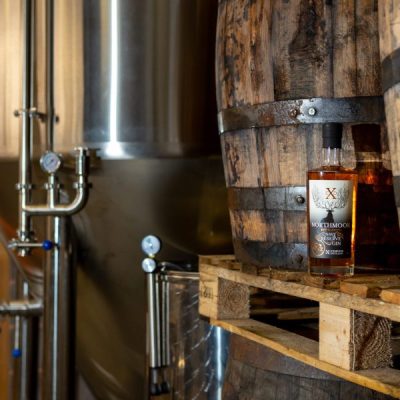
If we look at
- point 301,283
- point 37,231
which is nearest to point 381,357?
point 301,283

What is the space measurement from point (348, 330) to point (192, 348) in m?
1.20

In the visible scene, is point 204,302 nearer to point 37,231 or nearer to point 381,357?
point 381,357

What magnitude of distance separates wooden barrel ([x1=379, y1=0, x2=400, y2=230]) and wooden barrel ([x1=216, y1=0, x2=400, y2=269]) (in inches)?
11.4

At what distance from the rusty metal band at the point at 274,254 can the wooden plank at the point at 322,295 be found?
0.05 m

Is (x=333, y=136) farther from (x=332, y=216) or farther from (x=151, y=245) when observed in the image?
(x=151, y=245)

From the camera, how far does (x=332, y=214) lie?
1715mm

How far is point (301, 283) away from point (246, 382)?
37cm

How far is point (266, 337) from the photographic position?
188cm

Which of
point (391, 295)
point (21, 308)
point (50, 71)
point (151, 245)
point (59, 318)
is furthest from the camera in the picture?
point (21, 308)

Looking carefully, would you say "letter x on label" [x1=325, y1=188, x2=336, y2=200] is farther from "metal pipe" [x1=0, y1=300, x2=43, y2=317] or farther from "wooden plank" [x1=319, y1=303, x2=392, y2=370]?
"metal pipe" [x1=0, y1=300, x2=43, y2=317]

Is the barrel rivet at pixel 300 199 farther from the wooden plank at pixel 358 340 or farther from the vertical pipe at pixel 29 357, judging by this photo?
the vertical pipe at pixel 29 357

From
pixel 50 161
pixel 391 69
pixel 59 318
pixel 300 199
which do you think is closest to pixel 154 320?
pixel 59 318

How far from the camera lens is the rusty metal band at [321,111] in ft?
6.00

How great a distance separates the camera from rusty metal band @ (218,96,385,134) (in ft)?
6.00
